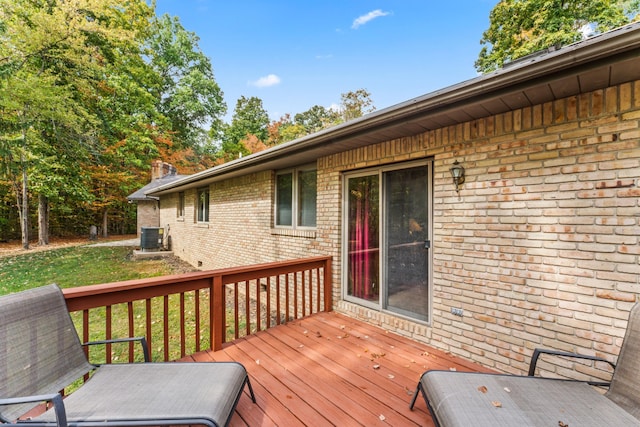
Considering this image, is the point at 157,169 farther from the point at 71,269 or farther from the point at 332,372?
the point at 332,372

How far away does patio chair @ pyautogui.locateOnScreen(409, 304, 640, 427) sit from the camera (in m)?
1.51

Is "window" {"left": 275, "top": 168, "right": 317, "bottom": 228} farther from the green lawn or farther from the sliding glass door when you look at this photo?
the green lawn

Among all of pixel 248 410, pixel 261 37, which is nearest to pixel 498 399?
pixel 248 410

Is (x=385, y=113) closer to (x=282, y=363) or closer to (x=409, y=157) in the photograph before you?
(x=409, y=157)

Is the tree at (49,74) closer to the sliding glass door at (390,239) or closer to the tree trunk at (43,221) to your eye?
the tree trunk at (43,221)

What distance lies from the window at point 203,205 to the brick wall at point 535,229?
7.15m

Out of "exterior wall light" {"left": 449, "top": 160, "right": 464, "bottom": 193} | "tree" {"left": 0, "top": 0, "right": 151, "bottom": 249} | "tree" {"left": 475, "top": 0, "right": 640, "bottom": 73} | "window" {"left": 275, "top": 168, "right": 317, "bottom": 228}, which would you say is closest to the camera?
"exterior wall light" {"left": 449, "top": 160, "right": 464, "bottom": 193}

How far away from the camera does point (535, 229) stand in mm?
2438

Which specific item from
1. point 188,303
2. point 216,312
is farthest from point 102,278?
point 216,312

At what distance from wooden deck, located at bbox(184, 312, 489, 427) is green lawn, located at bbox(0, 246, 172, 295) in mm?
6201

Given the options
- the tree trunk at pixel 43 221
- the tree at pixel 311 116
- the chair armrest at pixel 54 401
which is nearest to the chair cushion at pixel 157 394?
the chair armrest at pixel 54 401

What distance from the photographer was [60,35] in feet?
29.0

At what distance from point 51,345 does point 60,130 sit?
11.6 meters

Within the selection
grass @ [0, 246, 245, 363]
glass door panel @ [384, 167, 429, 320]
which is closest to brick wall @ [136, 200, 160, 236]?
grass @ [0, 246, 245, 363]
